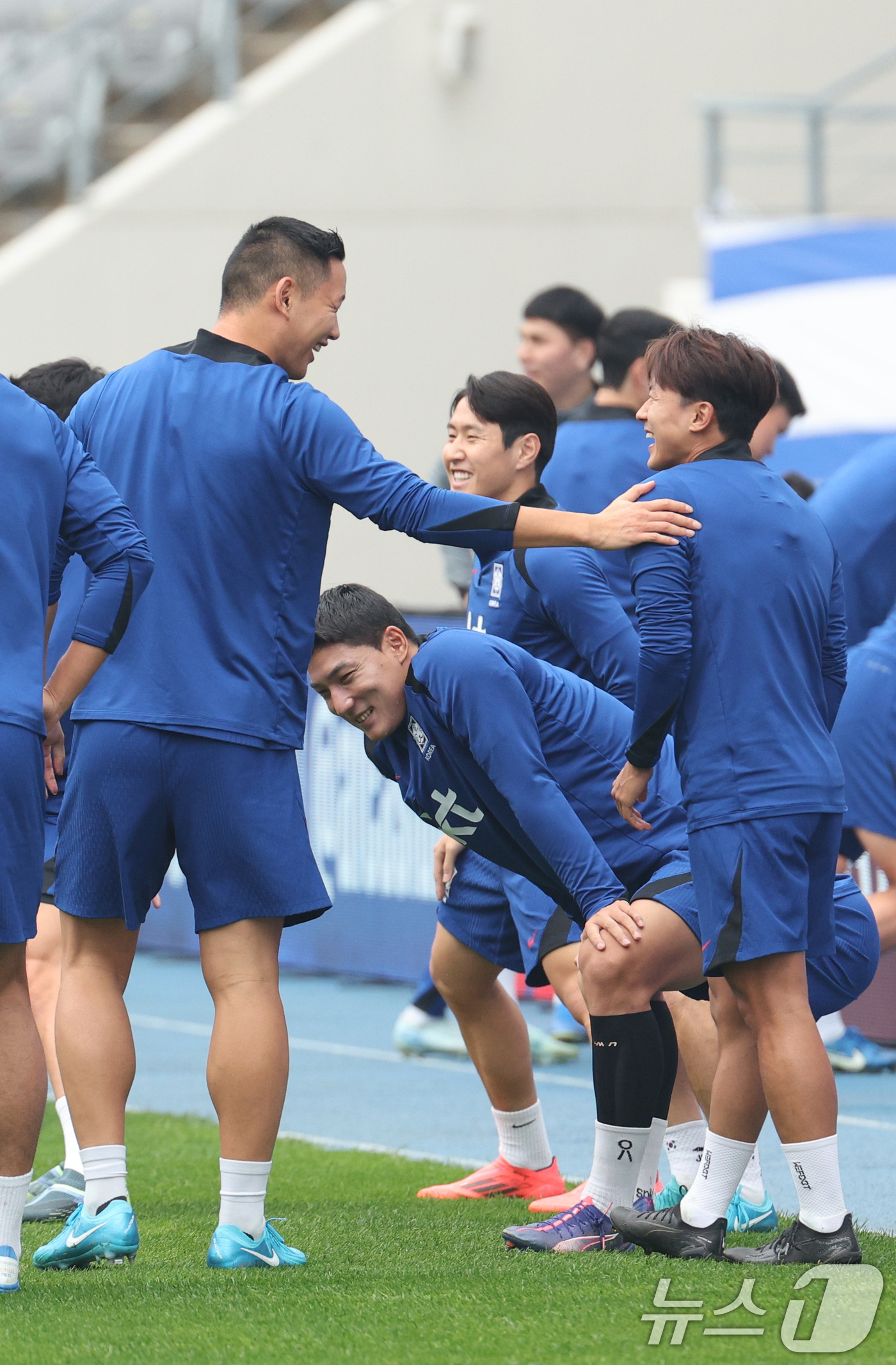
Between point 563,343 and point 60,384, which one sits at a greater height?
point 563,343

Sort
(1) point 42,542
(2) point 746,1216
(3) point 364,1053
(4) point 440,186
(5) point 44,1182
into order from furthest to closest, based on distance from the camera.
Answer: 1. (4) point 440,186
2. (3) point 364,1053
3. (5) point 44,1182
4. (2) point 746,1216
5. (1) point 42,542

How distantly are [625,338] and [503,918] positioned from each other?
7.24 ft

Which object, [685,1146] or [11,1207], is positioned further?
[685,1146]

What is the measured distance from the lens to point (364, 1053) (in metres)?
7.65

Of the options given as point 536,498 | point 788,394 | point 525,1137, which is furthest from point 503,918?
point 788,394

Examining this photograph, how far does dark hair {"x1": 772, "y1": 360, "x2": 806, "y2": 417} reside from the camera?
5.93 metres

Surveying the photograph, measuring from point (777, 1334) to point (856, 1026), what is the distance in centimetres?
441

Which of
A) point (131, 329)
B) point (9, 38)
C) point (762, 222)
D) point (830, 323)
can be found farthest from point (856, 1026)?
point (9, 38)

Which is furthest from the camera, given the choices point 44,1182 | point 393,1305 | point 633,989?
point 44,1182

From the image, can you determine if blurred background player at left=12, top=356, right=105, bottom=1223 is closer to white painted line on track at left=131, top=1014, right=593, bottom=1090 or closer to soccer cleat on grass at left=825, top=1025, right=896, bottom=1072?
white painted line on track at left=131, top=1014, right=593, bottom=1090

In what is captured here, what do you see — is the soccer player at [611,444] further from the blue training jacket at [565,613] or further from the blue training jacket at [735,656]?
the blue training jacket at [735,656]

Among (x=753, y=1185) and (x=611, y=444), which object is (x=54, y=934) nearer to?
(x=753, y=1185)

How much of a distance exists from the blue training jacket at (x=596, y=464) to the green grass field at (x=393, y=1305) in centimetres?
232

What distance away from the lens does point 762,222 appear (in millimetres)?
10406
